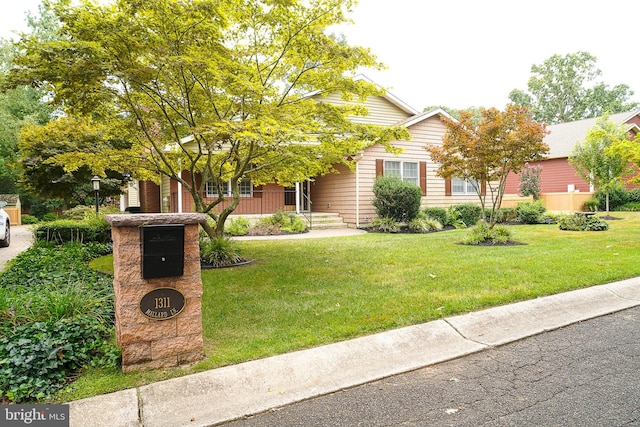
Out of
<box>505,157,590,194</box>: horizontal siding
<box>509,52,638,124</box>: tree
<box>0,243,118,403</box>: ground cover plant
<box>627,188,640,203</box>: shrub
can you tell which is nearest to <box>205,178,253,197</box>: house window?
<box>0,243,118,403</box>: ground cover plant

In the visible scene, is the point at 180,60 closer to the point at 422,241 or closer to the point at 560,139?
the point at 422,241

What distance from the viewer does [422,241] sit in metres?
10.3

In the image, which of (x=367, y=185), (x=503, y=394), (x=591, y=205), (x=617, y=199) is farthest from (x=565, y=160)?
(x=503, y=394)

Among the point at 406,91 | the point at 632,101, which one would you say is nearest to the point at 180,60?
the point at 632,101

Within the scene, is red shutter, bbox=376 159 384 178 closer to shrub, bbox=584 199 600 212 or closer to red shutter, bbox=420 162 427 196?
red shutter, bbox=420 162 427 196

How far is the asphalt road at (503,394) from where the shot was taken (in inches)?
97.4

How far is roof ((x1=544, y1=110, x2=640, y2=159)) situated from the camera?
76.8 feet

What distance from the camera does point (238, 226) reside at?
522 inches

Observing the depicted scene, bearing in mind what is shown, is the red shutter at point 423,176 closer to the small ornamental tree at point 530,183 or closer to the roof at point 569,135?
the small ornamental tree at point 530,183

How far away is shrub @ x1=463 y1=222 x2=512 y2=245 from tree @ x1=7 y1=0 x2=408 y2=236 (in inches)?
162

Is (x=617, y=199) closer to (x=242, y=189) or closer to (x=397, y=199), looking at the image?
(x=397, y=199)

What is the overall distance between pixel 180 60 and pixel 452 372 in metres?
4.87

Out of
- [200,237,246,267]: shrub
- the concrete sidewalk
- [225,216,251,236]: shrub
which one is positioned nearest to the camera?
the concrete sidewalk

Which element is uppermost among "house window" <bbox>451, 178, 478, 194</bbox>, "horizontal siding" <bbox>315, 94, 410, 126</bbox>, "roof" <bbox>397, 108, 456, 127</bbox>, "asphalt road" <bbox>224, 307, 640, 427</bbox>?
"horizontal siding" <bbox>315, 94, 410, 126</bbox>
